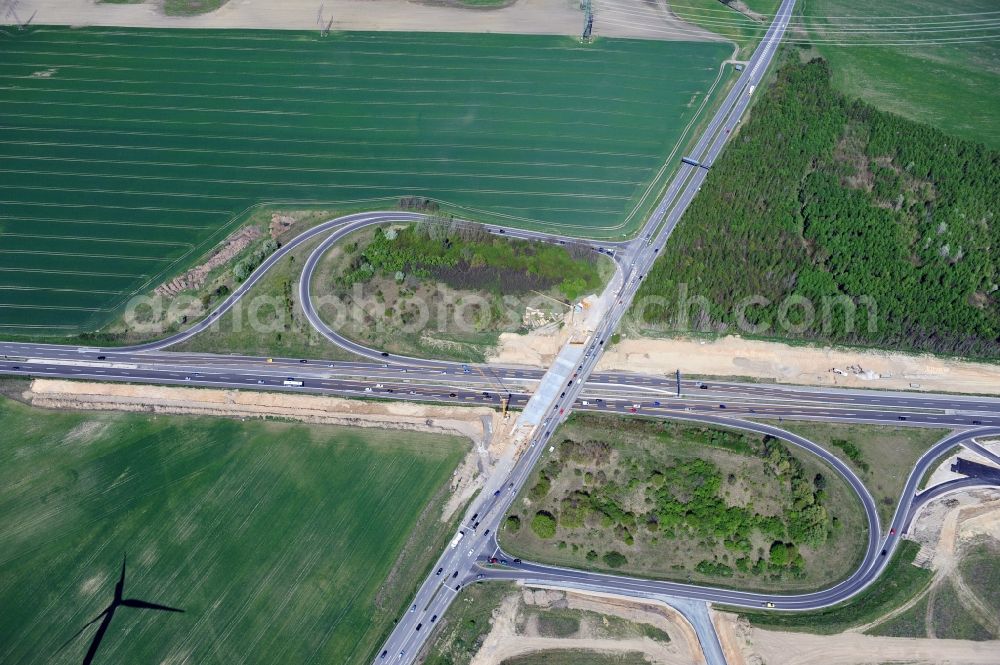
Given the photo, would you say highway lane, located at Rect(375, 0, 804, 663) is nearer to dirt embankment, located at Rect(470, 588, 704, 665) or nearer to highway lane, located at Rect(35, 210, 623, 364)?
dirt embankment, located at Rect(470, 588, 704, 665)

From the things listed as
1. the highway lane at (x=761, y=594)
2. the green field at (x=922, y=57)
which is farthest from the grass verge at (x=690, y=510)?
the green field at (x=922, y=57)

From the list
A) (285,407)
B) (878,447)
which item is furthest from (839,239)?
(285,407)

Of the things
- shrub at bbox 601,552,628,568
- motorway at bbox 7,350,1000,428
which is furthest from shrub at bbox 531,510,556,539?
motorway at bbox 7,350,1000,428

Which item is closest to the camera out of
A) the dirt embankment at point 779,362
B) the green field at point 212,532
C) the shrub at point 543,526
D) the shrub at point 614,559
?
the green field at point 212,532

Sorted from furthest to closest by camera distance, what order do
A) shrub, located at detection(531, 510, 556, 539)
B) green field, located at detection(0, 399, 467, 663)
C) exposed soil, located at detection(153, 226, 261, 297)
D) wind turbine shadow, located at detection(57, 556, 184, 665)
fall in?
exposed soil, located at detection(153, 226, 261, 297) < shrub, located at detection(531, 510, 556, 539) < green field, located at detection(0, 399, 467, 663) < wind turbine shadow, located at detection(57, 556, 184, 665)

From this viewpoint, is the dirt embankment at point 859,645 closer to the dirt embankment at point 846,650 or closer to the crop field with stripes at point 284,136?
the dirt embankment at point 846,650

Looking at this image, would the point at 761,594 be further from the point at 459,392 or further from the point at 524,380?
the point at 459,392

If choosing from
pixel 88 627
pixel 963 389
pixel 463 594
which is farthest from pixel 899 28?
pixel 88 627
